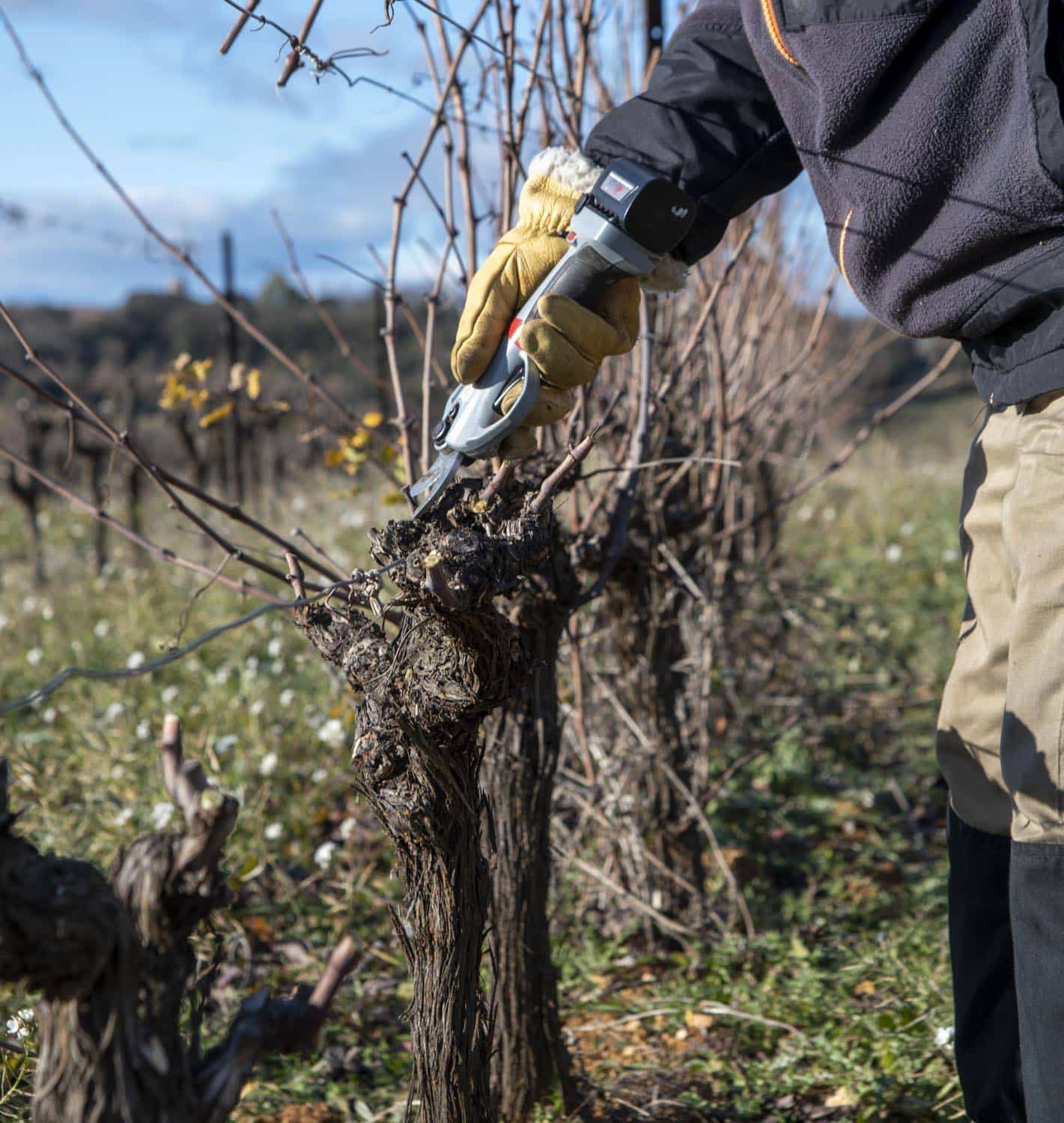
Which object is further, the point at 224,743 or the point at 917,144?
the point at 224,743

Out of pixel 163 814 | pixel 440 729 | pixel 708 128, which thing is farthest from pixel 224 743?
pixel 708 128

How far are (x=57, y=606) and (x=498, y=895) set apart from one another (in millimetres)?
3905

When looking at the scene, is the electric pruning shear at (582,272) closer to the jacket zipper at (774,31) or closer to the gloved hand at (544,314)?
the gloved hand at (544,314)

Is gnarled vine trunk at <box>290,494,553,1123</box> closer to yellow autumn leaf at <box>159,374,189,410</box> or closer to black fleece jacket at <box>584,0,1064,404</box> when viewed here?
black fleece jacket at <box>584,0,1064,404</box>

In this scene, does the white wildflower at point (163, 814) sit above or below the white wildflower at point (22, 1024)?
above

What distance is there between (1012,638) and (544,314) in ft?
2.44

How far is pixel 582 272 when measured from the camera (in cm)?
144

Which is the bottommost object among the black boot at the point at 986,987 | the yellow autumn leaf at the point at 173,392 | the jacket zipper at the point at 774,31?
the black boot at the point at 986,987

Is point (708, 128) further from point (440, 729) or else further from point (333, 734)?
point (333, 734)

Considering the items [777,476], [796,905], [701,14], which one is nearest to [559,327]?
[701,14]

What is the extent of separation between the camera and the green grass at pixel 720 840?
73.4 inches

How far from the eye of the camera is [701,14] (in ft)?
5.21

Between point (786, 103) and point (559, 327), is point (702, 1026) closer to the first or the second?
point (559, 327)

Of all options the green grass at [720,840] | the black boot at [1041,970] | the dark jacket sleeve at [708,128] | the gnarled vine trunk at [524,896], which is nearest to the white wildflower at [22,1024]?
the green grass at [720,840]
